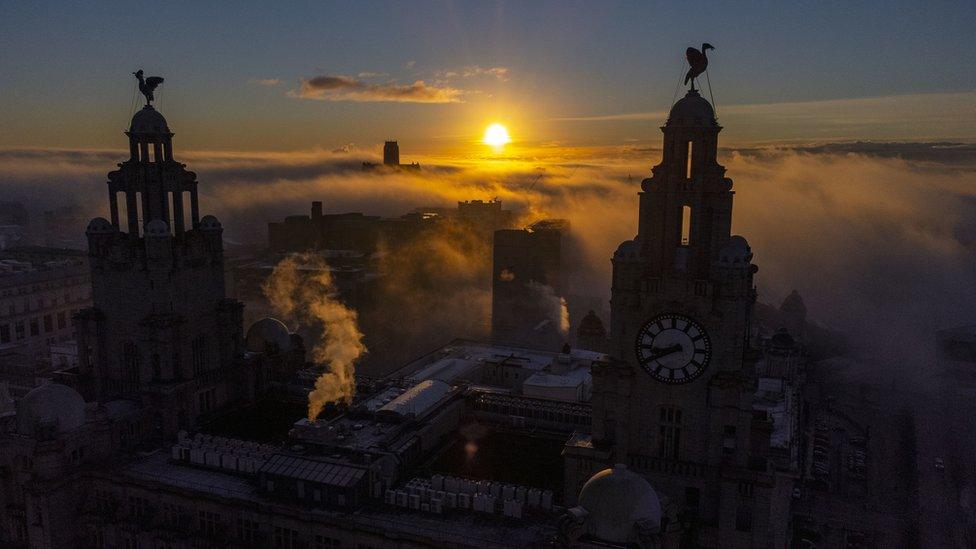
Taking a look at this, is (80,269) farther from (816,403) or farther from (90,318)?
(816,403)

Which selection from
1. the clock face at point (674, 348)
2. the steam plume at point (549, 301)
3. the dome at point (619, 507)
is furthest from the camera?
the steam plume at point (549, 301)

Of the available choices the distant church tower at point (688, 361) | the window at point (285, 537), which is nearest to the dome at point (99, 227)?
the window at point (285, 537)

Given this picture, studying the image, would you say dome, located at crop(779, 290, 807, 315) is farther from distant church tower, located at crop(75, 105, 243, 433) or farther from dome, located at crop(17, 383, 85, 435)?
dome, located at crop(17, 383, 85, 435)

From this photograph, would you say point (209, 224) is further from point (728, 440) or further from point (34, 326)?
point (34, 326)

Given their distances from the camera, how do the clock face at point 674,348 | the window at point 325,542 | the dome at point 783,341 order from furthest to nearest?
1. the dome at point 783,341
2. the window at point 325,542
3. the clock face at point 674,348

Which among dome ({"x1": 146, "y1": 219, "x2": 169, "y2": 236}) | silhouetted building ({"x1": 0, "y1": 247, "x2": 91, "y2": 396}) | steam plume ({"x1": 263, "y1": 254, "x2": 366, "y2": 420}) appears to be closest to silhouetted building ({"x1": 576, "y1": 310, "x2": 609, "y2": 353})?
steam plume ({"x1": 263, "y1": 254, "x2": 366, "y2": 420})

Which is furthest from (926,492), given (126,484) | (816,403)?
(126,484)

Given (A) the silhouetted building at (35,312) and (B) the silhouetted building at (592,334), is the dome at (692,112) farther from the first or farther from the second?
(A) the silhouetted building at (35,312)
